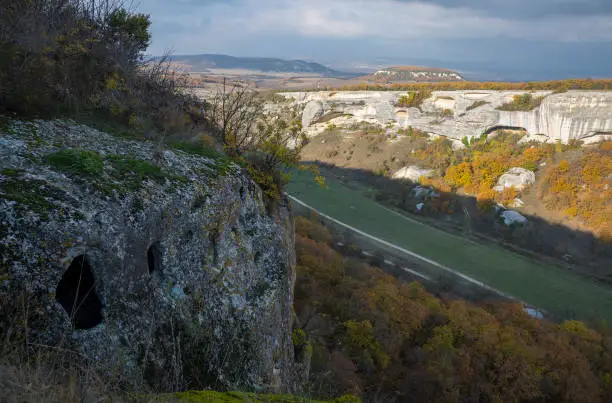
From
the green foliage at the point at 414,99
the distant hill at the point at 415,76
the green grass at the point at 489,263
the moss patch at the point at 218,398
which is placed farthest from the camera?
the distant hill at the point at 415,76

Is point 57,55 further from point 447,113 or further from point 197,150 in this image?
Result: point 447,113

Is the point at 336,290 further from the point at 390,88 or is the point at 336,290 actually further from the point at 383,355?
the point at 390,88

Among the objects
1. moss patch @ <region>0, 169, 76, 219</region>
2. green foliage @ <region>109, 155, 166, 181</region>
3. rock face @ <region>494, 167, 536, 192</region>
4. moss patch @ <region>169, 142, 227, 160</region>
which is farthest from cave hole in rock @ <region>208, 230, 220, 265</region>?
rock face @ <region>494, 167, 536, 192</region>

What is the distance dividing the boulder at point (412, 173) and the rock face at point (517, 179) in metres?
6.11

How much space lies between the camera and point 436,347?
1276 centimetres

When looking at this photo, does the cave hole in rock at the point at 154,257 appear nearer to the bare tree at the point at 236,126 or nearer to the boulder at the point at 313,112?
the bare tree at the point at 236,126

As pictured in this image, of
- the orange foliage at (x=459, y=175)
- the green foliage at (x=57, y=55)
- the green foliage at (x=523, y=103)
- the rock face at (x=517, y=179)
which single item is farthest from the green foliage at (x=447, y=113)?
the green foliage at (x=57, y=55)

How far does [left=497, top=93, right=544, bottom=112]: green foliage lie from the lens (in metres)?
34.0

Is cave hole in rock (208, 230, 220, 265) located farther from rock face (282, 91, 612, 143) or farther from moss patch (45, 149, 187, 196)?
rock face (282, 91, 612, 143)

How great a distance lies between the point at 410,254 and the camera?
77.1 feet

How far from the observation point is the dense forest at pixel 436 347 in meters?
11.4

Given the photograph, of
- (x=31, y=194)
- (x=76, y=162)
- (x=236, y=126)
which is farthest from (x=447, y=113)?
(x=31, y=194)

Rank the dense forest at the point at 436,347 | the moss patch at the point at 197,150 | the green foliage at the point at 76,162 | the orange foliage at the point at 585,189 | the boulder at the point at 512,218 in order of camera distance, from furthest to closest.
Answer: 1. the boulder at the point at 512,218
2. the orange foliage at the point at 585,189
3. the dense forest at the point at 436,347
4. the moss patch at the point at 197,150
5. the green foliage at the point at 76,162

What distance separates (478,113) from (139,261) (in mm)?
38601
